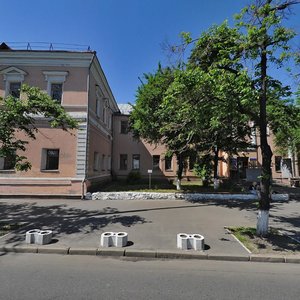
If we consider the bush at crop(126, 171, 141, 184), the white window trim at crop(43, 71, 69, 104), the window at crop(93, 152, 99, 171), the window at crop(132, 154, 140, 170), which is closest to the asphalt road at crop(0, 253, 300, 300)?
the white window trim at crop(43, 71, 69, 104)

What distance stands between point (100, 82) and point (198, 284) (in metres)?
17.9

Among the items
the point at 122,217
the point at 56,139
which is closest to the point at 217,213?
the point at 122,217

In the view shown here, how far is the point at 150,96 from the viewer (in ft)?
53.4

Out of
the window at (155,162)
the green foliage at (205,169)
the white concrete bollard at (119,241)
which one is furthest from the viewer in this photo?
the window at (155,162)

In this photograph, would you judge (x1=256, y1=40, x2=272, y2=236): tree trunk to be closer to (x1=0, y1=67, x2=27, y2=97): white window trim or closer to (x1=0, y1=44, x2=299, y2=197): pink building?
(x1=0, y1=44, x2=299, y2=197): pink building

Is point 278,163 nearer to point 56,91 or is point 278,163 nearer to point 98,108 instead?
point 98,108

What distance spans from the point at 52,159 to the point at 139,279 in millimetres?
13076

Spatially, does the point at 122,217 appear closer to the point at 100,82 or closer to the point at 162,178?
the point at 100,82

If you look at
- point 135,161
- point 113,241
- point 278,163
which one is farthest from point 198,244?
point 278,163

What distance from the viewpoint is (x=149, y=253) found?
634 centimetres

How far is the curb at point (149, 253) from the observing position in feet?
20.2

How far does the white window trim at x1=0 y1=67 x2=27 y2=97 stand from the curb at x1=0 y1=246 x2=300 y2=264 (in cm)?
1292

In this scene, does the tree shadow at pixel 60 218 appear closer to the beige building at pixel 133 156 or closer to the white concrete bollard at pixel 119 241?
the white concrete bollard at pixel 119 241

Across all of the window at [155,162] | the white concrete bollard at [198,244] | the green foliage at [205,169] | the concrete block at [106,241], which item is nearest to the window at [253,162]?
the green foliage at [205,169]
